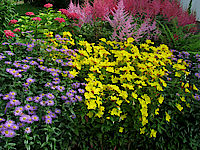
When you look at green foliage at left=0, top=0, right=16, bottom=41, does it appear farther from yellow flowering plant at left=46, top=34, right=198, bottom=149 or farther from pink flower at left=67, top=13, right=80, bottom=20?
yellow flowering plant at left=46, top=34, right=198, bottom=149

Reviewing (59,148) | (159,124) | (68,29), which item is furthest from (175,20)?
(59,148)

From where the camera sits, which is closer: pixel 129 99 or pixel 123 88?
pixel 129 99

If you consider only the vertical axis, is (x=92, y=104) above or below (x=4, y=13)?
below

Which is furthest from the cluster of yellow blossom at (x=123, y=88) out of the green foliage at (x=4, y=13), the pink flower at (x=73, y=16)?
the green foliage at (x=4, y=13)

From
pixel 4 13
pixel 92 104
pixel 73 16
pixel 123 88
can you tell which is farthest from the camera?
pixel 4 13

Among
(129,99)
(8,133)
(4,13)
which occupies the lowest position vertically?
Answer: (8,133)

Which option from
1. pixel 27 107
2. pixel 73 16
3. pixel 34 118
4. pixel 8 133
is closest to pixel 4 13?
pixel 73 16

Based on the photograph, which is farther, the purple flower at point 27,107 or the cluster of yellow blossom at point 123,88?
the cluster of yellow blossom at point 123,88

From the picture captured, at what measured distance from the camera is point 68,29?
3355 millimetres

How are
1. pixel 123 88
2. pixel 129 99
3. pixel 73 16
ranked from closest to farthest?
pixel 129 99 < pixel 123 88 < pixel 73 16

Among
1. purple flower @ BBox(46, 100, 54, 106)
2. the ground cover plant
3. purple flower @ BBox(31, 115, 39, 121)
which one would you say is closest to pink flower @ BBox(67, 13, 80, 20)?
the ground cover plant

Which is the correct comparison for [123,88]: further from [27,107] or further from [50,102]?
[27,107]

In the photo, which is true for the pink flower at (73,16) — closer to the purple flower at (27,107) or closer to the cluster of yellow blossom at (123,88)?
the cluster of yellow blossom at (123,88)

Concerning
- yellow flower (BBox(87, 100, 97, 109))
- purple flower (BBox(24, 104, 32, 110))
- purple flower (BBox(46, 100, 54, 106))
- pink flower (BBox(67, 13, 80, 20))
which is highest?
pink flower (BBox(67, 13, 80, 20))
